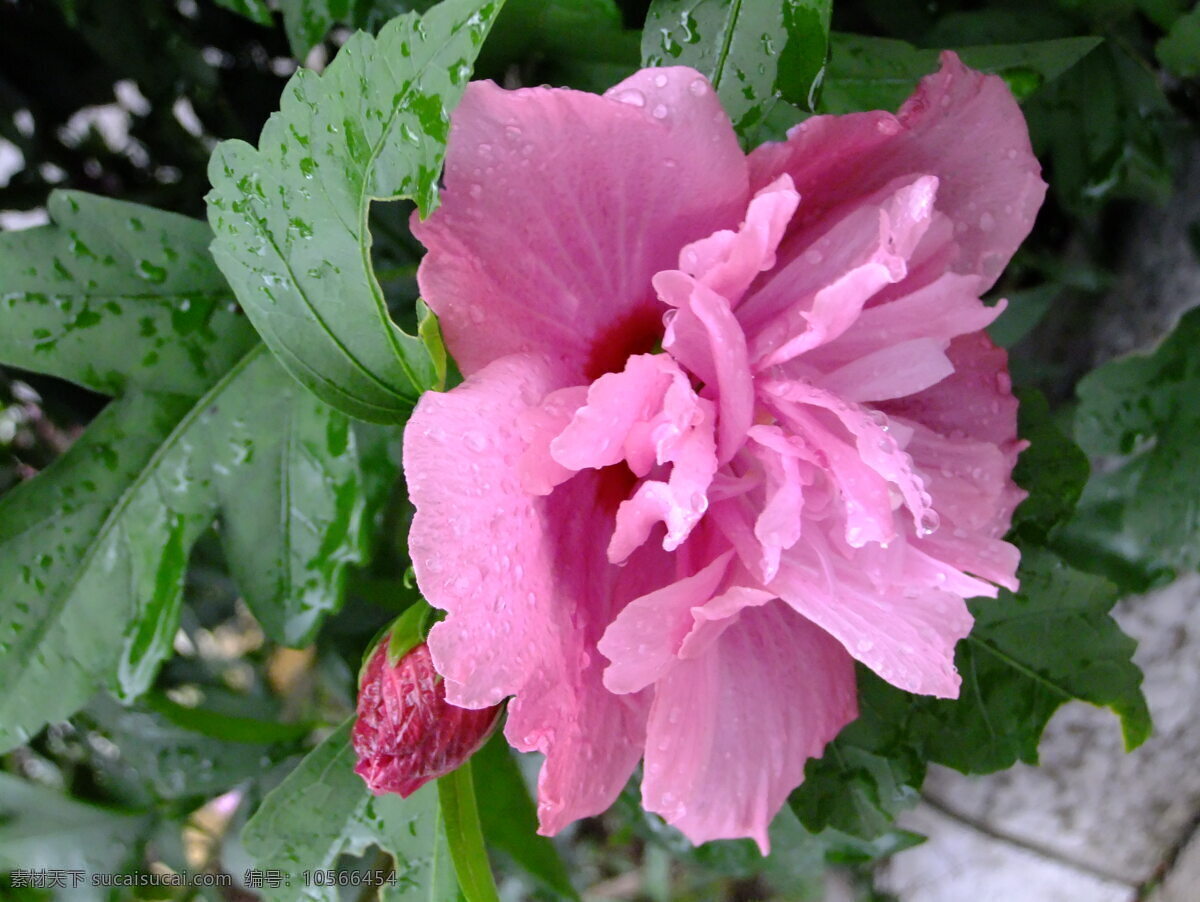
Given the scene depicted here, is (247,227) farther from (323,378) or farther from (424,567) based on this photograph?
(424,567)

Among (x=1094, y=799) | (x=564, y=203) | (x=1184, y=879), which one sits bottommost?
(x=1184, y=879)

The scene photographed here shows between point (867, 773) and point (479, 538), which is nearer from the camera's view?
point (479, 538)

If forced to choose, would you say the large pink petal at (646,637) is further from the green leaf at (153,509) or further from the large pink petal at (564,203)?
the green leaf at (153,509)

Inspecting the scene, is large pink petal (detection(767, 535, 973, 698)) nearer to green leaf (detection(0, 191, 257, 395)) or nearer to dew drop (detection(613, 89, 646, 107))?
dew drop (detection(613, 89, 646, 107))

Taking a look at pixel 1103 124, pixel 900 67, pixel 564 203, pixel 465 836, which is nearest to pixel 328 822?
pixel 465 836

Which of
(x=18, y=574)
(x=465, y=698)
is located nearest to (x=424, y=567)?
(x=465, y=698)

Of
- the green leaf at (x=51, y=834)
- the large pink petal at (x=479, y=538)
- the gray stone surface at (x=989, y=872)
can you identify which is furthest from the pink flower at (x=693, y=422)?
the gray stone surface at (x=989, y=872)

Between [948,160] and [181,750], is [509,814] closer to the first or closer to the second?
[181,750]

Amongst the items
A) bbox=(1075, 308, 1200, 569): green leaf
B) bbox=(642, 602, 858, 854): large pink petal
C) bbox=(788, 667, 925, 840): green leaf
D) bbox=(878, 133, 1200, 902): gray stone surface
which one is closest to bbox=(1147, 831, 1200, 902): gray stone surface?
bbox=(878, 133, 1200, 902): gray stone surface
